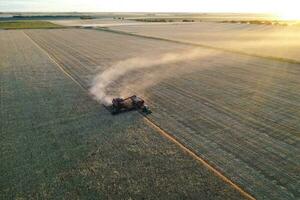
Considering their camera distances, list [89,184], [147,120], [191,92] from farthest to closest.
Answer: [191,92] → [147,120] → [89,184]

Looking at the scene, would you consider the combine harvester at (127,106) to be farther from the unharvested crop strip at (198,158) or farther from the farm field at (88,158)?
the unharvested crop strip at (198,158)

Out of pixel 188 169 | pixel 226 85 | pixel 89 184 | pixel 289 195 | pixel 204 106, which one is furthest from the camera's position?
pixel 226 85

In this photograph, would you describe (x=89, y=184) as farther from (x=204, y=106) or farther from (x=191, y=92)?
(x=191, y=92)

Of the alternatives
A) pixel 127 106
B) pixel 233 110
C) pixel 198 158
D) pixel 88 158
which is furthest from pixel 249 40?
pixel 88 158

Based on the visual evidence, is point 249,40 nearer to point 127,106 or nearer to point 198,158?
point 127,106

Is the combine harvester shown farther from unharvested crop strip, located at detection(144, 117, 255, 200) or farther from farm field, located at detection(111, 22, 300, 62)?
farm field, located at detection(111, 22, 300, 62)

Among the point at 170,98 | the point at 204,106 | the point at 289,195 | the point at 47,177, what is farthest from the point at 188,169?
the point at 170,98
